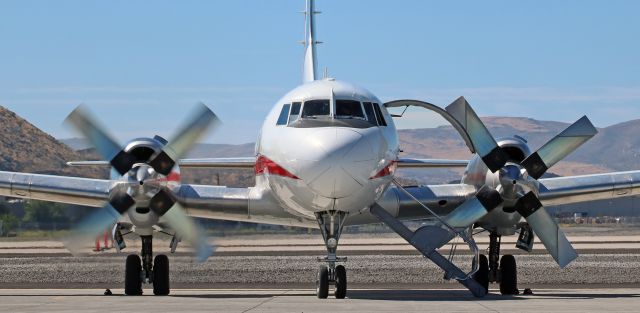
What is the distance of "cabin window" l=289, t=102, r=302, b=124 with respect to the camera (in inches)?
799

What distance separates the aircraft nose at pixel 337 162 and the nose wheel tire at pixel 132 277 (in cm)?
540

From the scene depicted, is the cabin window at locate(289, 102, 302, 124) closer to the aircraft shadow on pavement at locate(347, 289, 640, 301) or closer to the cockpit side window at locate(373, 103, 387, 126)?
the cockpit side window at locate(373, 103, 387, 126)

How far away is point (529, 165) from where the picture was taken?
2209cm

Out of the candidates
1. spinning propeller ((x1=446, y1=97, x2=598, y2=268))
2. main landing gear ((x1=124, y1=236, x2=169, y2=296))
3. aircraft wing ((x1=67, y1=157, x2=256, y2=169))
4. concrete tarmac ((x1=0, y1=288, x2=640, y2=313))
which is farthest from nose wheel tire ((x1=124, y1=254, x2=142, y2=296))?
spinning propeller ((x1=446, y1=97, x2=598, y2=268))

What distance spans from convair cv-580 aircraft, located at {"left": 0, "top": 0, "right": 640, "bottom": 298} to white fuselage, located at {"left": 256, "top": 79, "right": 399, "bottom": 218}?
0.12ft

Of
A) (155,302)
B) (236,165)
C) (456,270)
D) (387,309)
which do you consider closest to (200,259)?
(236,165)

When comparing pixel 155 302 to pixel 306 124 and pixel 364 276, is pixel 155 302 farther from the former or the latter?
pixel 364 276

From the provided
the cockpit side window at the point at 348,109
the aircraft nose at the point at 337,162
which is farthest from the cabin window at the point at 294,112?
the aircraft nose at the point at 337,162

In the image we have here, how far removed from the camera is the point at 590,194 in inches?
933

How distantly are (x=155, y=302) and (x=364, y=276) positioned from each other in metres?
11.7

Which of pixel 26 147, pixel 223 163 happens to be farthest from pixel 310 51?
pixel 26 147

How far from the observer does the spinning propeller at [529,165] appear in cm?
2212

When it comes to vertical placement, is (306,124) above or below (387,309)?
above

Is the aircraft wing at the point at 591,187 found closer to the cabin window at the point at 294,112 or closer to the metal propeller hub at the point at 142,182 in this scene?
the cabin window at the point at 294,112
